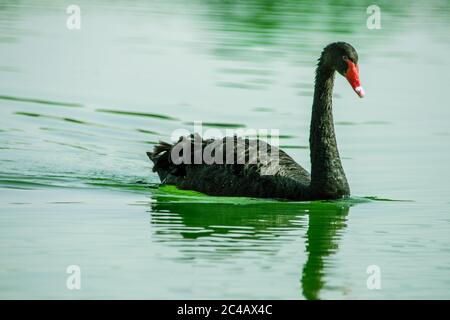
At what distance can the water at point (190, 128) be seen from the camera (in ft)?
22.6

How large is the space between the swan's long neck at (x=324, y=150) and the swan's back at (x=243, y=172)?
5.5 inches

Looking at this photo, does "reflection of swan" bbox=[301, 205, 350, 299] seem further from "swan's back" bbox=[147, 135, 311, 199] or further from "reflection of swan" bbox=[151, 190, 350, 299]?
"swan's back" bbox=[147, 135, 311, 199]

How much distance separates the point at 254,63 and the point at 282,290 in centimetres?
1042

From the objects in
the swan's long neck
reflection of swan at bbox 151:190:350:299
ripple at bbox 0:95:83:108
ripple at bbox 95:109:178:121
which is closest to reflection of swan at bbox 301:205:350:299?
reflection of swan at bbox 151:190:350:299

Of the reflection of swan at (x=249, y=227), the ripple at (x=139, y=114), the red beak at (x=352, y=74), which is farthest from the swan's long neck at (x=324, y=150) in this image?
the ripple at (x=139, y=114)

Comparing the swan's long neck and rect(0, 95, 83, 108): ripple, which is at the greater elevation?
rect(0, 95, 83, 108): ripple

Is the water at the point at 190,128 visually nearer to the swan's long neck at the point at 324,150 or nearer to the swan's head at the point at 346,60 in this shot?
the swan's long neck at the point at 324,150

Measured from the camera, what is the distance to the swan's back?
914cm

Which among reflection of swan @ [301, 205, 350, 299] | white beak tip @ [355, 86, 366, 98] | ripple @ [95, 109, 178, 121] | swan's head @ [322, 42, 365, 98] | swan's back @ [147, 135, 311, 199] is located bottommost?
reflection of swan @ [301, 205, 350, 299]

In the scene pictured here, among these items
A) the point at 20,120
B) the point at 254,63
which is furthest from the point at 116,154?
the point at 254,63

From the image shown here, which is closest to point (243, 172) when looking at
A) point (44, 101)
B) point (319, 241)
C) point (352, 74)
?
point (352, 74)

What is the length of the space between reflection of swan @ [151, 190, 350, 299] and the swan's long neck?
127mm

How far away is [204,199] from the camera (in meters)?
9.19
